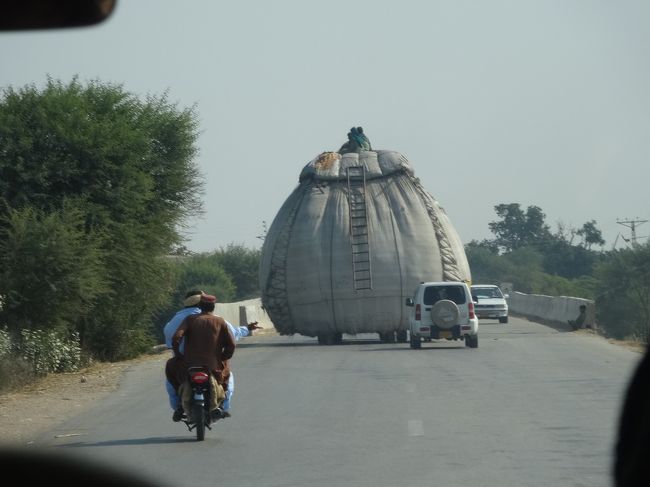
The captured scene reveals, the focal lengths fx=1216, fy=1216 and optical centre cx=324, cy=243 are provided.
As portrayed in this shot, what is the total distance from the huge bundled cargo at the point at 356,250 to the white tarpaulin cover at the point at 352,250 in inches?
1.2

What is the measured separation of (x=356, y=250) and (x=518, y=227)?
151 metres

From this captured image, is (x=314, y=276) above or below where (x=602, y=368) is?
above

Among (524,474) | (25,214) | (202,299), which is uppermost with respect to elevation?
(25,214)

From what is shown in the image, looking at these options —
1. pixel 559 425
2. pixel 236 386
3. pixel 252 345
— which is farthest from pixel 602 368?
pixel 252 345

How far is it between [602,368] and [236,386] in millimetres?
7307

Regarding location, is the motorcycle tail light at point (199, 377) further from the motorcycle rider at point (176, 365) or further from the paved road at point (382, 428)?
the paved road at point (382, 428)

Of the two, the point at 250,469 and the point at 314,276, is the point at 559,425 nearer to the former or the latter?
the point at 250,469

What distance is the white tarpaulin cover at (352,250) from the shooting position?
35.5 meters

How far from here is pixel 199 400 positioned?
13562 millimetres

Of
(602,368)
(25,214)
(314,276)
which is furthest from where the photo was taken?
(314,276)

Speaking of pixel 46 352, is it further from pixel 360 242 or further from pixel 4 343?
pixel 360 242

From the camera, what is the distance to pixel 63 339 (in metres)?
27.3

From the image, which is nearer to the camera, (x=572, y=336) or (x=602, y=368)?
(x=602, y=368)

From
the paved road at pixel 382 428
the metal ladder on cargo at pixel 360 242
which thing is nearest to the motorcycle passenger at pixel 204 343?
the paved road at pixel 382 428
